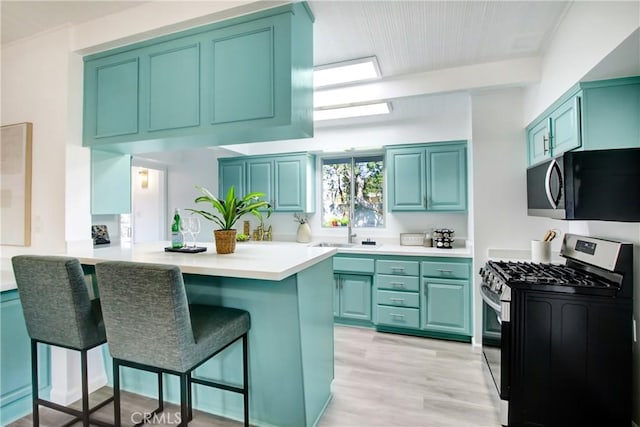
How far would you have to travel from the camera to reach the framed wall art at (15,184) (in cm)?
226

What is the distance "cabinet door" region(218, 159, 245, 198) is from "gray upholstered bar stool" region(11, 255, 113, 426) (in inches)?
107

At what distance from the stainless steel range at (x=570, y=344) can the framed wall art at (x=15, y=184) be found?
3416 millimetres

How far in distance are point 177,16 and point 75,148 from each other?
49.3 inches

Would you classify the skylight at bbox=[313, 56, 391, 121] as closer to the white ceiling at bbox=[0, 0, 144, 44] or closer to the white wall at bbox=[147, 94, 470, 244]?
the white wall at bbox=[147, 94, 470, 244]

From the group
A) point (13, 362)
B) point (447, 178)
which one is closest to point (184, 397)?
point (13, 362)

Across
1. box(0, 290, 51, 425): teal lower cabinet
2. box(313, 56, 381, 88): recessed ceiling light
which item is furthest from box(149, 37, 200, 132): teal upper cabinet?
box(0, 290, 51, 425): teal lower cabinet

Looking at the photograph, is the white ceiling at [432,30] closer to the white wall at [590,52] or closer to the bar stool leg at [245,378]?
the white wall at [590,52]

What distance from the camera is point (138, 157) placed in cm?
410

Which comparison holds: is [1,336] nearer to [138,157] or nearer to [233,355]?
[233,355]

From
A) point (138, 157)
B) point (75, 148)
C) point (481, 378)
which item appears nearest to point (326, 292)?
point (481, 378)

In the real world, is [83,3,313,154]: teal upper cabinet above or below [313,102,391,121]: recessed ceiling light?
below

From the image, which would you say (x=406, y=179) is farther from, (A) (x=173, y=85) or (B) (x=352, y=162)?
(A) (x=173, y=85)

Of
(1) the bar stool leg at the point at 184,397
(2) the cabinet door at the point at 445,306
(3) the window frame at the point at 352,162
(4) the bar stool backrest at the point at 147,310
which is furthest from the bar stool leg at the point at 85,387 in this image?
(3) the window frame at the point at 352,162

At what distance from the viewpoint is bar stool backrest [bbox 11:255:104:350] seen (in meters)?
1.45
